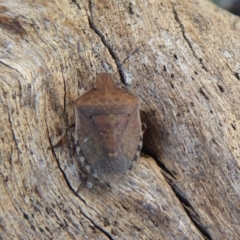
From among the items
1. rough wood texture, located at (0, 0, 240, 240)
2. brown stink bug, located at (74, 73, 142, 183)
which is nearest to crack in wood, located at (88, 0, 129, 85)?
rough wood texture, located at (0, 0, 240, 240)

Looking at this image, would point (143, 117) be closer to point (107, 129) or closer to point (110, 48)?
point (107, 129)

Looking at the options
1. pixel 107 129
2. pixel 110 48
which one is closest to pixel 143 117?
pixel 107 129

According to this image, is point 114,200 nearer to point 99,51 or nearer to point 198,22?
point 99,51

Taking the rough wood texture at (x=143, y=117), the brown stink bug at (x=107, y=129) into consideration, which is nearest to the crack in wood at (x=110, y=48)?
the rough wood texture at (x=143, y=117)

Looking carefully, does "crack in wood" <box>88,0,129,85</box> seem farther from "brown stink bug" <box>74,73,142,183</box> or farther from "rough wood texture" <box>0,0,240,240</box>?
"brown stink bug" <box>74,73,142,183</box>

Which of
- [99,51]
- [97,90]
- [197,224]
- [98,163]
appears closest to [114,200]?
[98,163]

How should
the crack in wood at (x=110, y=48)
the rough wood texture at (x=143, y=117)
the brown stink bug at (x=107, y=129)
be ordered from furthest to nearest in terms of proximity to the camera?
1. the crack in wood at (x=110, y=48)
2. the brown stink bug at (x=107, y=129)
3. the rough wood texture at (x=143, y=117)

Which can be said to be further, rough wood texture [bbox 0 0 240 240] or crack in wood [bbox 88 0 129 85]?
crack in wood [bbox 88 0 129 85]

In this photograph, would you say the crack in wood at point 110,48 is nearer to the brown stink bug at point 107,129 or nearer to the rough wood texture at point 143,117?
the rough wood texture at point 143,117
